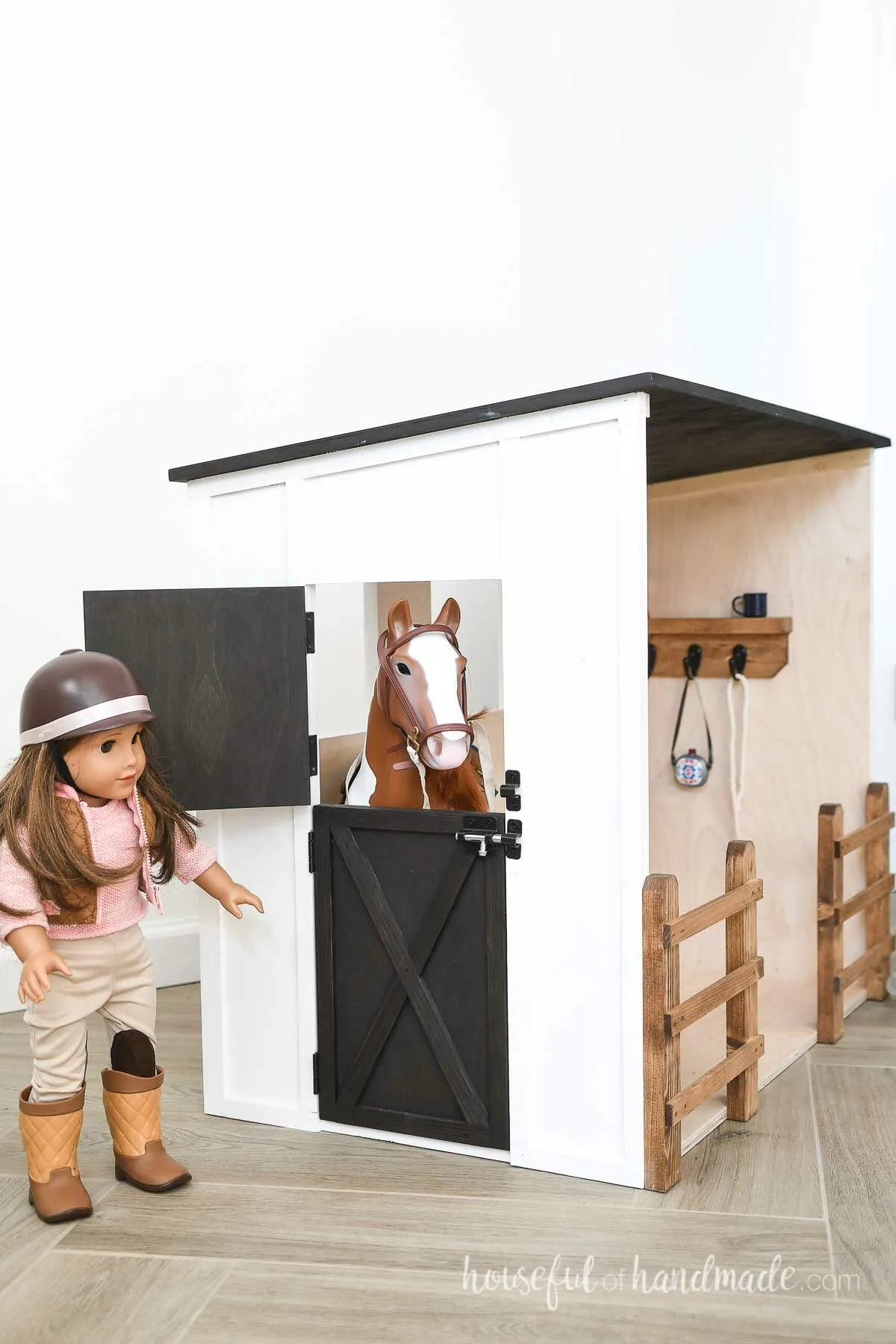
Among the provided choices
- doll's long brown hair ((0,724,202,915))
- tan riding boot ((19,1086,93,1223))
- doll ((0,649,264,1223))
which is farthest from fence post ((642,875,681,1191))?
tan riding boot ((19,1086,93,1223))

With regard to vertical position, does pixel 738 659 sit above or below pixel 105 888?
above

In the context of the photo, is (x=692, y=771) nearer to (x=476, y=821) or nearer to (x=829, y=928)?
(x=829, y=928)

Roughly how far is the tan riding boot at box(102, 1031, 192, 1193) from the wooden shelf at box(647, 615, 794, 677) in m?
2.74

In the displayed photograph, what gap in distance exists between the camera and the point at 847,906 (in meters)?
4.50

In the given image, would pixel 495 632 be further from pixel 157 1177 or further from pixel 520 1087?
pixel 157 1177

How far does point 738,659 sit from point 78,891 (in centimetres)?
296

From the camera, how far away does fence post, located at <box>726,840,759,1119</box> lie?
3676 mm

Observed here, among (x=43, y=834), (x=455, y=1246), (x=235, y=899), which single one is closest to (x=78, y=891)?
(x=43, y=834)

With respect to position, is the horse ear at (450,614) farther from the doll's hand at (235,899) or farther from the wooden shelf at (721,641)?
the wooden shelf at (721,641)

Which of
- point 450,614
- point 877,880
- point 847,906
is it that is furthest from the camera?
point 877,880

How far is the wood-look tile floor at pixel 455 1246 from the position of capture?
2594 mm

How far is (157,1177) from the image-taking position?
10.8ft

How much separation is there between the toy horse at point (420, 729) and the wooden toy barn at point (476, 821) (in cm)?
17

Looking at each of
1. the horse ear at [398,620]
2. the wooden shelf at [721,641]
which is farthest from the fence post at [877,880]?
the horse ear at [398,620]
